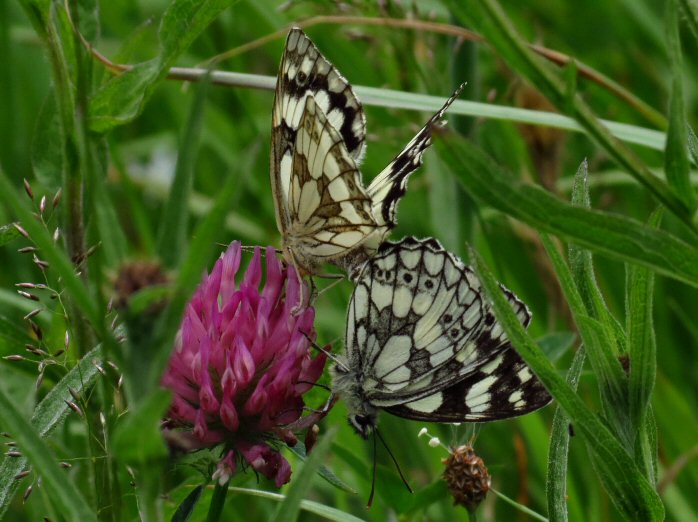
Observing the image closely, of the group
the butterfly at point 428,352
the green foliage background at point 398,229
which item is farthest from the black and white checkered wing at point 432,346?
the green foliage background at point 398,229

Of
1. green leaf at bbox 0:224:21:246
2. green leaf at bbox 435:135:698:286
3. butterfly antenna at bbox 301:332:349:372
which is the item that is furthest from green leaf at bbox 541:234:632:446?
green leaf at bbox 0:224:21:246

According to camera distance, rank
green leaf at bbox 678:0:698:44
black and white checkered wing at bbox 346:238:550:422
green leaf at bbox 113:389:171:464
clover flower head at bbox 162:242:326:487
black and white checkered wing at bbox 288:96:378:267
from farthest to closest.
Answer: black and white checkered wing at bbox 288:96:378:267 < black and white checkered wing at bbox 346:238:550:422 < clover flower head at bbox 162:242:326:487 < green leaf at bbox 678:0:698:44 < green leaf at bbox 113:389:171:464

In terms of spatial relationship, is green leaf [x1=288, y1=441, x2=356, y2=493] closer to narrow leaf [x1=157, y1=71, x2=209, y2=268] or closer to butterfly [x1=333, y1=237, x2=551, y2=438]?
butterfly [x1=333, y1=237, x2=551, y2=438]

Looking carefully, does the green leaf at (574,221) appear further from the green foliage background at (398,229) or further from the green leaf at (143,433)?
the green leaf at (143,433)

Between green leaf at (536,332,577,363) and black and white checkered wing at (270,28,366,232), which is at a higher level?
black and white checkered wing at (270,28,366,232)

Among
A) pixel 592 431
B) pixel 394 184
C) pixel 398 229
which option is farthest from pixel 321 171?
pixel 398 229

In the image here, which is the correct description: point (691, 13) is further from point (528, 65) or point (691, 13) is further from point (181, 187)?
point (181, 187)

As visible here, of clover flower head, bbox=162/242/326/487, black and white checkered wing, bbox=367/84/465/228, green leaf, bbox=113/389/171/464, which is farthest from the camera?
black and white checkered wing, bbox=367/84/465/228
